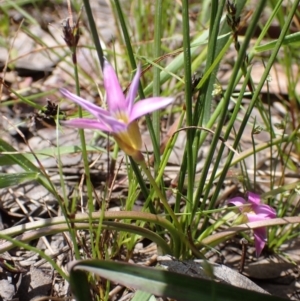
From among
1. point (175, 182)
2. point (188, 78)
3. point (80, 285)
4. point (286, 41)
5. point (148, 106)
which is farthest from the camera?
point (175, 182)

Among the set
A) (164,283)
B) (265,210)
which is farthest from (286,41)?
(164,283)

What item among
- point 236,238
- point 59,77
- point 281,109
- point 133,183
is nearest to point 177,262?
point 133,183

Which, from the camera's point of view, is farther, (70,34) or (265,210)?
(265,210)

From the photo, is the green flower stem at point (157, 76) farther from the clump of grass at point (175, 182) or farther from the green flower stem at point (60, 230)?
the green flower stem at point (60, 230)

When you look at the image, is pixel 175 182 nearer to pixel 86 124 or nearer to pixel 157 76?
pixel 157 76

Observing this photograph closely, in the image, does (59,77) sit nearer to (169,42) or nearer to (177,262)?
(169,42)

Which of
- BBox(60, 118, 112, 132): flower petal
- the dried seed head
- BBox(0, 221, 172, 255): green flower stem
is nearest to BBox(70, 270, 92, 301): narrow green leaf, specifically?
BBox(0, 221, 172, 255): green flower stem

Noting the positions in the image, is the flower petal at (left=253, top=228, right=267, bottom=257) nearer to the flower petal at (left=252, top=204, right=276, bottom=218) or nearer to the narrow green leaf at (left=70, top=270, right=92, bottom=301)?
the flower petal at (left=252, top=204, right=276, bottom=218)
